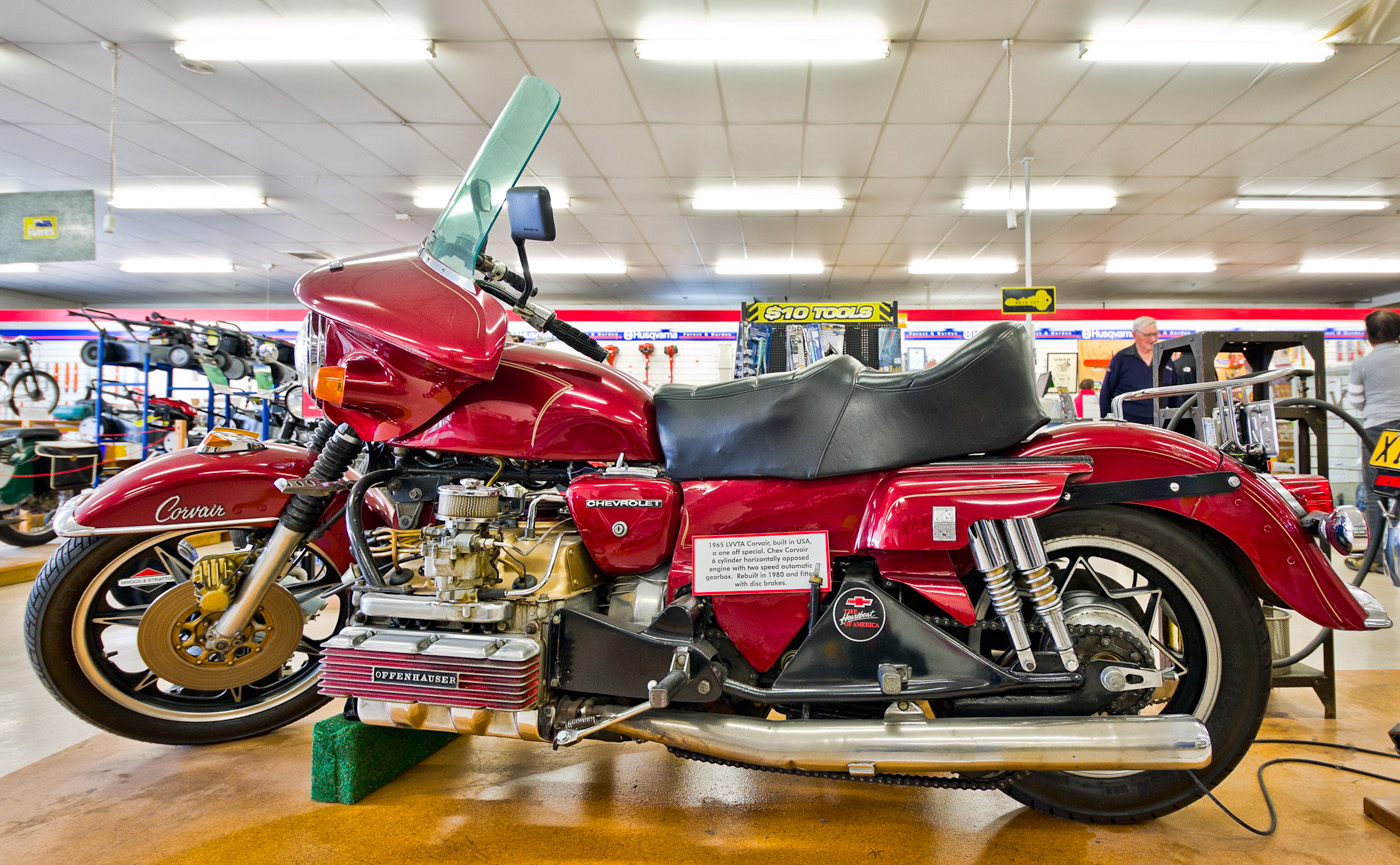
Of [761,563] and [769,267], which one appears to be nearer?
[761,563]

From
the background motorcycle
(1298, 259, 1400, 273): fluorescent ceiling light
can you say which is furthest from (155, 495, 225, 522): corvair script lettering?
(1298, 259, 1400, 273): fluorescent ceiling light

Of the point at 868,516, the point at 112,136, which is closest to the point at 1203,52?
the point at 868,516

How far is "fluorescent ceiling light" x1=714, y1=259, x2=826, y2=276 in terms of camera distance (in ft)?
26.7

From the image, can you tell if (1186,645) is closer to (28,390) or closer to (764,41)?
(764,41)

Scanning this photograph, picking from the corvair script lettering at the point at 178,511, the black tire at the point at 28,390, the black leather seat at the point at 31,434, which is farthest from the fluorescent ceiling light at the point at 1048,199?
the black tire at the point at 28,390

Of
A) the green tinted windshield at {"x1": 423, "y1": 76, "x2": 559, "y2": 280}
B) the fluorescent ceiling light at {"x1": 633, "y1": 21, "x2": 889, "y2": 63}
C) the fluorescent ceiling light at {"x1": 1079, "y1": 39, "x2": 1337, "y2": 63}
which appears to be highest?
the fluorescent ceiling light at {"x1": 633, "y1": 21, "x2": 889, "y2": 63}

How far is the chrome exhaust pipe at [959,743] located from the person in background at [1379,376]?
3547mm

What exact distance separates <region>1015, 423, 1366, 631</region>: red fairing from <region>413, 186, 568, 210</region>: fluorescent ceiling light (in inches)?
224

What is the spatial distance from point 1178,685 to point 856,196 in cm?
554

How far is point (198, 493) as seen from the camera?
1.62 meters

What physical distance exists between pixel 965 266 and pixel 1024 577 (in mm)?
8028

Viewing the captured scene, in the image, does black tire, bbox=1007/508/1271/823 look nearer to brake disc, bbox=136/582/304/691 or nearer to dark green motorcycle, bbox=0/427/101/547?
brake disc, bbox=136/582/304/691

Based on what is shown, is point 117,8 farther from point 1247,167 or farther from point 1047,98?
point 1247,167

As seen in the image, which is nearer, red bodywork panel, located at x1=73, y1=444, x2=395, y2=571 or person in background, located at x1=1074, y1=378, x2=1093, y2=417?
red bodywork panel, located at x1=73, y1=444, x2=395, y2=571
